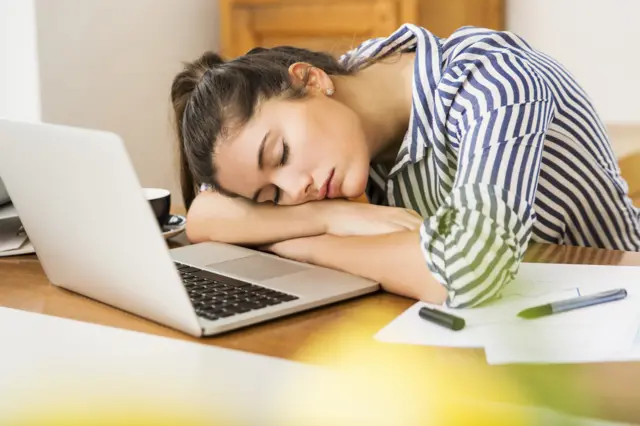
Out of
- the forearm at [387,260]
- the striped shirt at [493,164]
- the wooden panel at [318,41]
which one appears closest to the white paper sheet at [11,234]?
the forearm at [387,260]

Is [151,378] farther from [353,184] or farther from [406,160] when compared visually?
[406,160]

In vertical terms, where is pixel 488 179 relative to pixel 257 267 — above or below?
above

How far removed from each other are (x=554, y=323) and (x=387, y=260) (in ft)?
0.73

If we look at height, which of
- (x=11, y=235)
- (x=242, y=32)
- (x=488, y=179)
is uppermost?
(x=242, y=32)

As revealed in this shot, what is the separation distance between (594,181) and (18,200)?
884 mm

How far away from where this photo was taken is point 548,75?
1.29 metres

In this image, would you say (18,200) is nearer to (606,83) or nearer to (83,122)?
(83,122)

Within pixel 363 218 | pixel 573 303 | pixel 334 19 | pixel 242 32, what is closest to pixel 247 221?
pixel 363 218

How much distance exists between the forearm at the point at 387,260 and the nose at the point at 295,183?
0.08 metres

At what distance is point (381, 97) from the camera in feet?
4.19

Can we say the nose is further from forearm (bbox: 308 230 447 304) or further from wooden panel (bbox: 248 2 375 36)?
wooden panel (bbox: 248 2 375 36)

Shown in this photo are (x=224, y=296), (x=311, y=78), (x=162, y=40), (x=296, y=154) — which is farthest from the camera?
(x=162, y=40)

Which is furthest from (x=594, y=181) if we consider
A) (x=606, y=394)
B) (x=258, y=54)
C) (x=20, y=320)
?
(x=20, y=320)

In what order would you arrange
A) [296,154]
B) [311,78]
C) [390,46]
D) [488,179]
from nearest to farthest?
[488,179] < [296,154] < [311,78] < [390,46]
